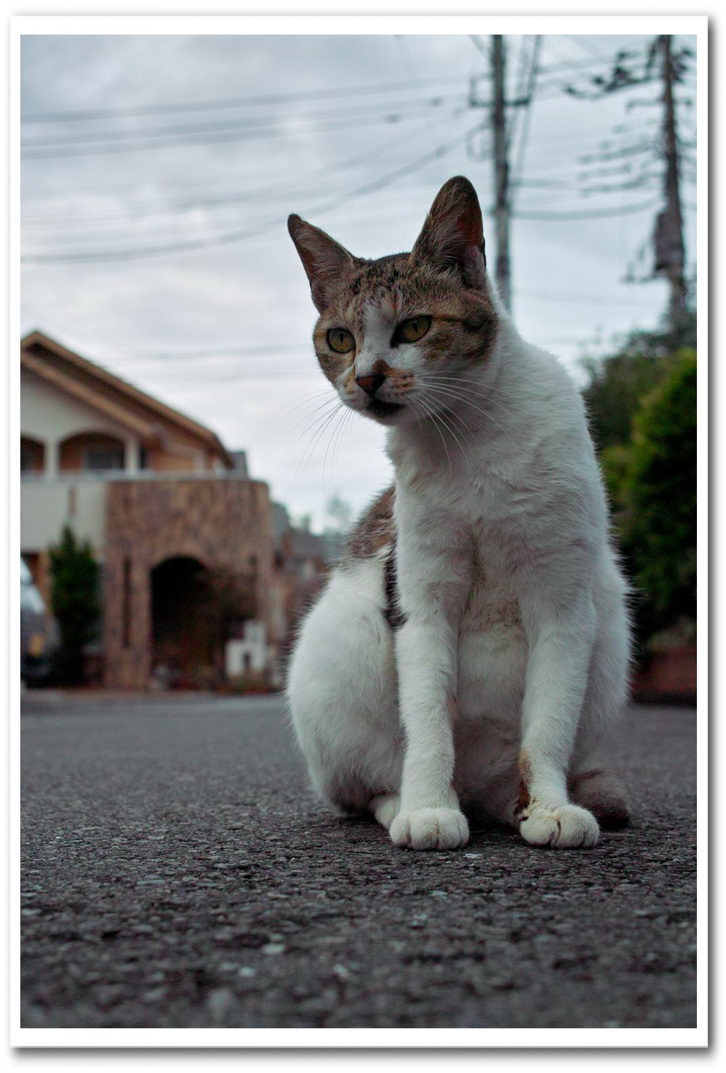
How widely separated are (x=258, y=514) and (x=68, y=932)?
1786cm

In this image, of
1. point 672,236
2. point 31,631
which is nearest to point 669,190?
point 672,236

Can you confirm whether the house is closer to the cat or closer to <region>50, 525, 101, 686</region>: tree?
<region>50, 525, 101, 686</region>: tree

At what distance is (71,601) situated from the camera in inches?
706

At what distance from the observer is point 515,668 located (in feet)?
7.74

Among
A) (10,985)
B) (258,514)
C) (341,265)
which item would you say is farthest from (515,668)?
(258,514)

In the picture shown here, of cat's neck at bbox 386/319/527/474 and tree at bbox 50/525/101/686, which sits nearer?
cat's neck at bbox 386/319/527/474

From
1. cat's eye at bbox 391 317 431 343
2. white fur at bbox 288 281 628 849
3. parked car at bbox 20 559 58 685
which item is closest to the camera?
white fur at bbox 288 281 628 849

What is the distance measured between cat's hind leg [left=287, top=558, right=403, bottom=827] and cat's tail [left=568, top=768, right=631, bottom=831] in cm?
47

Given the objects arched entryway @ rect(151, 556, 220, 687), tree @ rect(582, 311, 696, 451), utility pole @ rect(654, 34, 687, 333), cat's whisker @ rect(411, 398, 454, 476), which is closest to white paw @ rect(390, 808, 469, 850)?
cat's whisker @ rect(411, 398, 454, 476)

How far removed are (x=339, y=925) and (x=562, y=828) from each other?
2.50ft

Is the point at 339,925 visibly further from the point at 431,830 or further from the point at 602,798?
the point at 602,798

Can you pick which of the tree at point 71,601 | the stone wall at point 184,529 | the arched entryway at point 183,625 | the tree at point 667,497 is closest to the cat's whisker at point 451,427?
the tree at point 667,497

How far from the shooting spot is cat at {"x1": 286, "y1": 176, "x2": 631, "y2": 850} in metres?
2.26
